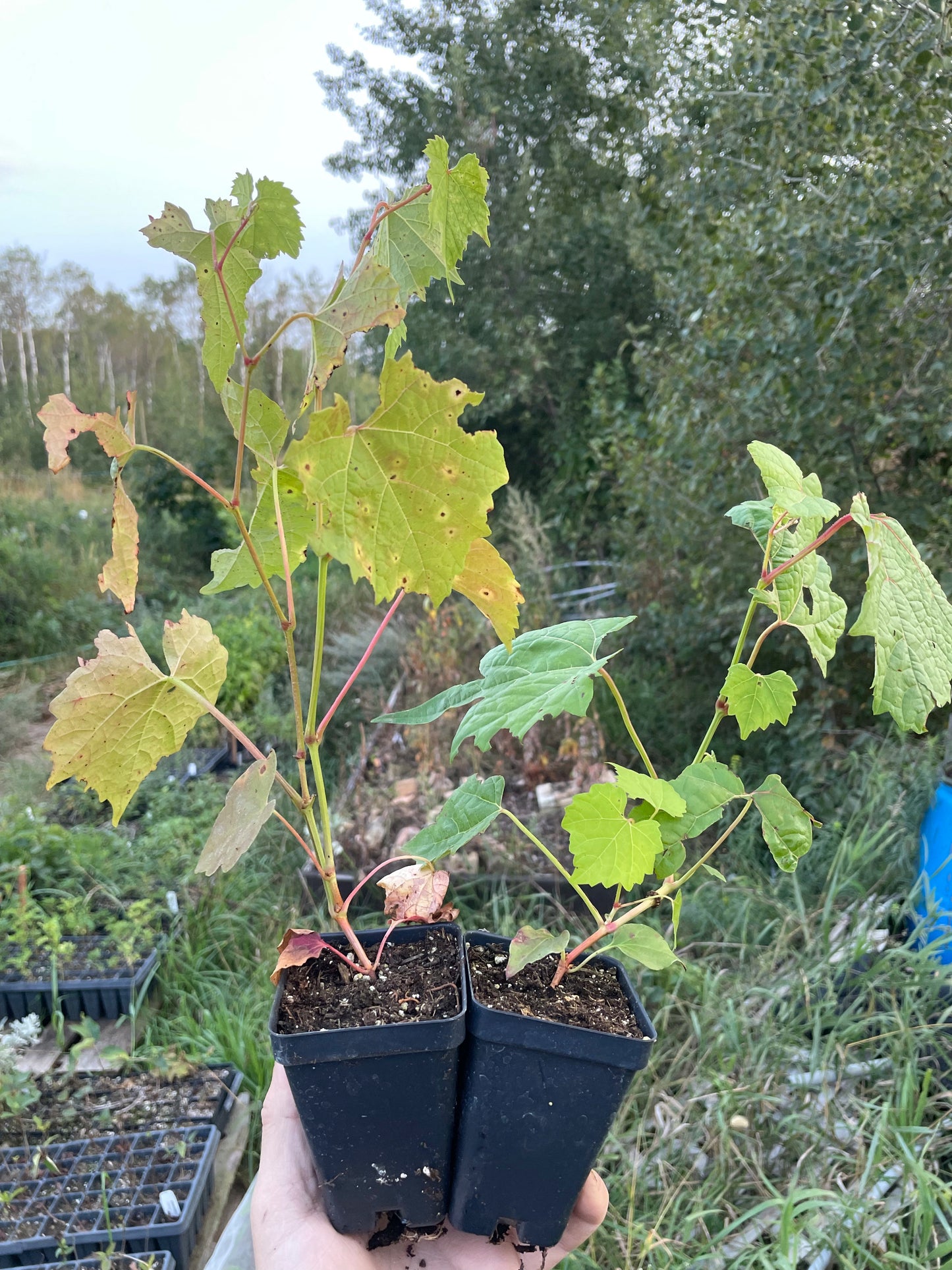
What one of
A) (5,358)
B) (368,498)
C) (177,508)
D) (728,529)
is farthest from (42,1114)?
(5,358)

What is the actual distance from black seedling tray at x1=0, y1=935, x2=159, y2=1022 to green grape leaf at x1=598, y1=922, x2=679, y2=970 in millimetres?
1851

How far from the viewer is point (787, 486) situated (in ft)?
2.34

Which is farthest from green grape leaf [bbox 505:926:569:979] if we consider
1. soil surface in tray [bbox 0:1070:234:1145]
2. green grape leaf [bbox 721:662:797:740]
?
soil surface in tray [bbox 0:1070:234:1145]

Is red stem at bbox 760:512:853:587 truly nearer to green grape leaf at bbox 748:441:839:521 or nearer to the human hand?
green grape leaf at bbox 748:441:839:521

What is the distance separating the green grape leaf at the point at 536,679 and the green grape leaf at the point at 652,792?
0.08 m

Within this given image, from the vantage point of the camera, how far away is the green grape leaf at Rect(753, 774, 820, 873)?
73cm

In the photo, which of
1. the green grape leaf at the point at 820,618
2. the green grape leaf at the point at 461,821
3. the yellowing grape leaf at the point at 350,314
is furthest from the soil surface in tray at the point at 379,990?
the yellowing grape leaf at the point at 350,314

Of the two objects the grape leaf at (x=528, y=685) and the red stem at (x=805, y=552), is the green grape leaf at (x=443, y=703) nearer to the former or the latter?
the grape leaf at (x=528, y=685)

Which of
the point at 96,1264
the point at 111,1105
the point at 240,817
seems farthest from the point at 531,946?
the point at 111,1105

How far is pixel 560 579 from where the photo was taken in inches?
174

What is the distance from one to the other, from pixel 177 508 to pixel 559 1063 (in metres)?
7.37

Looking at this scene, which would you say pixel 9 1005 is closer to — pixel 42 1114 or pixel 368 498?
pixel 42 1114

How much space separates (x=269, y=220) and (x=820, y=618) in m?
0.62

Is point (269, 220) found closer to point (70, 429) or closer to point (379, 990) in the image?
point (70, 429)
